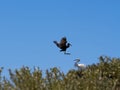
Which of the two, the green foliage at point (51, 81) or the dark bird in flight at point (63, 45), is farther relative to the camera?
the dark bird in flight at point (63, 45)

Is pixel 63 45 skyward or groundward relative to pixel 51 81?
Answer: skyward

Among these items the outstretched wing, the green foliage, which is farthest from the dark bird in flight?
the green foliage

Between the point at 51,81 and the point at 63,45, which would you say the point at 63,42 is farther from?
the point at 51,81

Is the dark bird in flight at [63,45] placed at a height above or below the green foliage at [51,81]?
above

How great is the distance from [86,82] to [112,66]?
11075mm

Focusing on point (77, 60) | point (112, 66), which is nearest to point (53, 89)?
point (112, 66)

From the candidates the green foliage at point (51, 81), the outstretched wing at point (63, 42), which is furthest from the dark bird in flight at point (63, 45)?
the green foliage at point (51, 81)

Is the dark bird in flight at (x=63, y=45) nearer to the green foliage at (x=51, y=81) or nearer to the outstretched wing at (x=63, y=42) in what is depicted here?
the outstretched wing at (x=63, y=42)

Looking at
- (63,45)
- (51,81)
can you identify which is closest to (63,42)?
(63,45)

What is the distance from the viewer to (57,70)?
1190cm

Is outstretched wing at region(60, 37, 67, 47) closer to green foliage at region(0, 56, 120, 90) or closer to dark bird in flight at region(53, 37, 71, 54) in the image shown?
dark bird in flight at region(53, 37, 71, 54)

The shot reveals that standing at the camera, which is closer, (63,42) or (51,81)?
(51,81)

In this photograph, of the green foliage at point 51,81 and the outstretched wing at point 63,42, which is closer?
the green foliage at point 51,81

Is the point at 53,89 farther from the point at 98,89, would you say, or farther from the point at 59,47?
the point at 59,47
